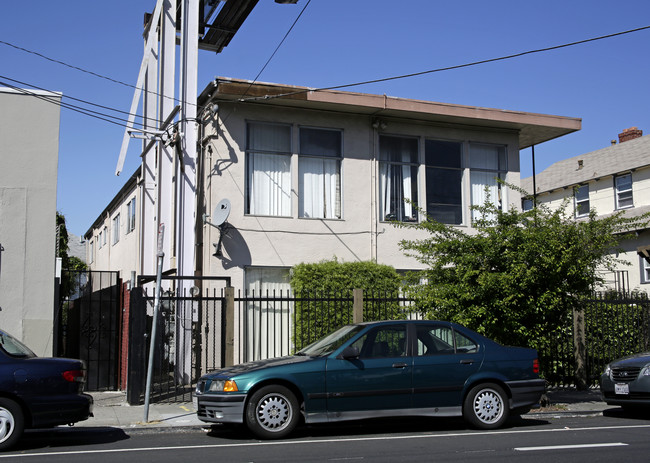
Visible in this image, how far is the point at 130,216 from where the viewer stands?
26.7 m

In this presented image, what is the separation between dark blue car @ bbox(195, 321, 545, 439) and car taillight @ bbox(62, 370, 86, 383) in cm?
152

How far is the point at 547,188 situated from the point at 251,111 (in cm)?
1803

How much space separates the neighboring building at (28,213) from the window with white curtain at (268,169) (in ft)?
14.9

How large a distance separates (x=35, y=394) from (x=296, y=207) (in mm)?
9069

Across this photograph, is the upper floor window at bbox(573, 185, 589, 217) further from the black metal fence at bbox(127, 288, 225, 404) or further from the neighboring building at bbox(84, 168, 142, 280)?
the black metal fence at bbox(127, 288, 225, 404)

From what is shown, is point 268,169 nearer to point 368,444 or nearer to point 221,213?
point 221,213

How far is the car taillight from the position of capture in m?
8.38

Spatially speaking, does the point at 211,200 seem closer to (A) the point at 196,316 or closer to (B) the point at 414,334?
(A) the point at 196,316

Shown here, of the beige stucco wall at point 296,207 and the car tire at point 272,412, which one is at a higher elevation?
the beige stucco wall at point 296,207

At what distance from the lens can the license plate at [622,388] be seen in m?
11.0

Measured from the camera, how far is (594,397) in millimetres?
13391

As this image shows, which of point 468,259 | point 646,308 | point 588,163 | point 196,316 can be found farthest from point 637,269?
point 196,316

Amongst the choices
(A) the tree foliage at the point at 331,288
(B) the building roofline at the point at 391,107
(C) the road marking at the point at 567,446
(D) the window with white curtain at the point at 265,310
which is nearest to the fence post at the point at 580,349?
(A) the tree foliage at the point at 331,288

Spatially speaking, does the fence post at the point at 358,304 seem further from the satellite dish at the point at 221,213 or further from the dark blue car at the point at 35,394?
the dark blue car at the point at 35,394
